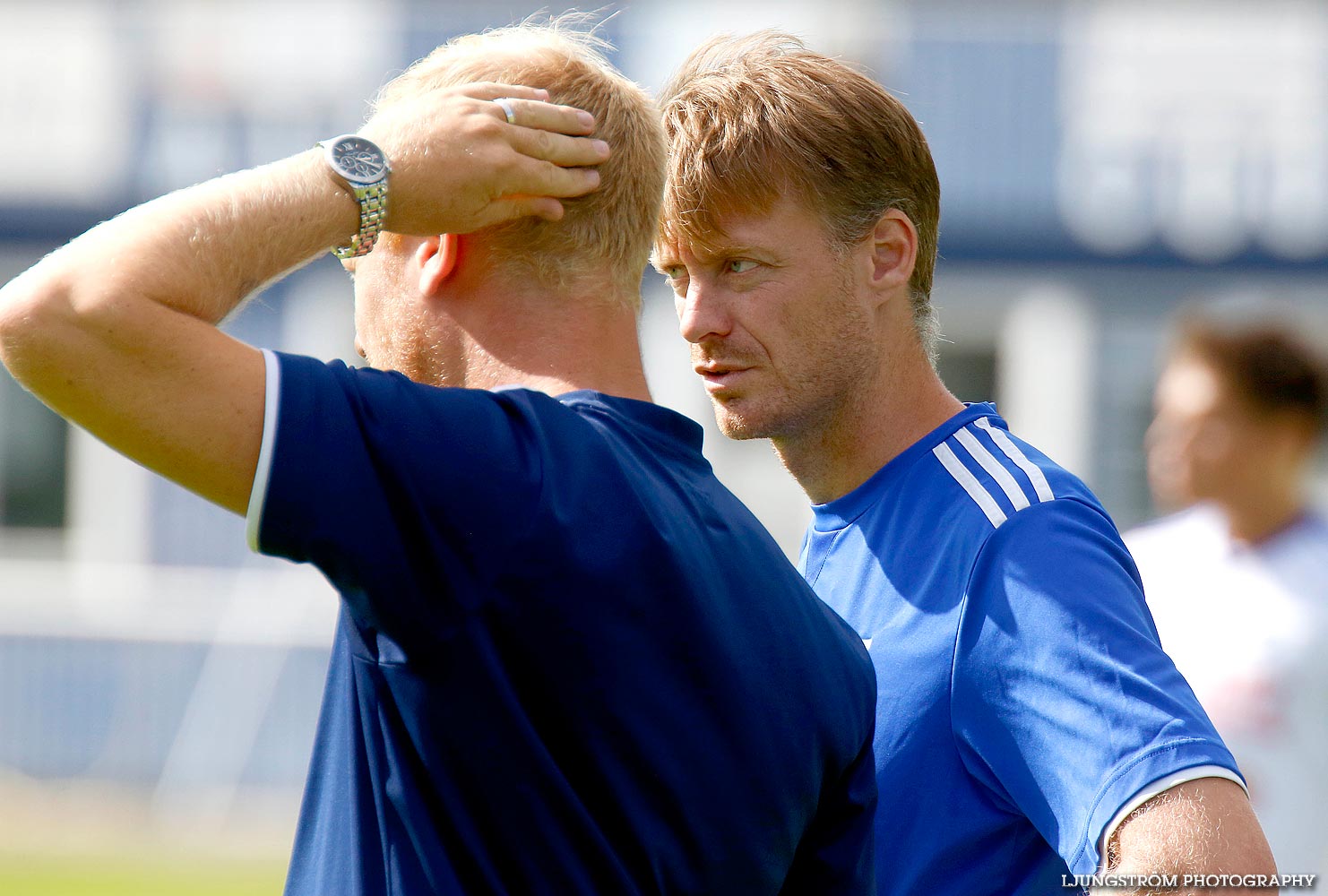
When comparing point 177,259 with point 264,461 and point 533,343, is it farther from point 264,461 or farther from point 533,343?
point 533,343

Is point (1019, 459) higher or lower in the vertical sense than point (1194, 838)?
higher

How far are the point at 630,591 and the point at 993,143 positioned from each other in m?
12.5

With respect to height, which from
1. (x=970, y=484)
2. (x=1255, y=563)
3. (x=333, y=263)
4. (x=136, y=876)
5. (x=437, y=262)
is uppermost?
(x=437, y=262)

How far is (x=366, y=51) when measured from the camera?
13.9 meters

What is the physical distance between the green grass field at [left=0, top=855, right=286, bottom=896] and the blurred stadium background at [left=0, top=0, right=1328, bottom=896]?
1675 millimetres

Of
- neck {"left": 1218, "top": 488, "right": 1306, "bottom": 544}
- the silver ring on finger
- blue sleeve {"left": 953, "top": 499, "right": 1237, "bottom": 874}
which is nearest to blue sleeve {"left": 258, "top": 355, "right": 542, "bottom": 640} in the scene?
the silver ring on finger

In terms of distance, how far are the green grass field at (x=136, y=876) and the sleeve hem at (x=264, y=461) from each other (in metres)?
8.21

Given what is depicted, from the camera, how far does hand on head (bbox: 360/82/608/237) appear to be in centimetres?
176

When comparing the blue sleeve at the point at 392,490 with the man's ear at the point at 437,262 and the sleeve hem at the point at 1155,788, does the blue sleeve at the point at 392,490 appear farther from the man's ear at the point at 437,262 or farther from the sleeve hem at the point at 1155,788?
the sleeve hem at the point at 1155,788

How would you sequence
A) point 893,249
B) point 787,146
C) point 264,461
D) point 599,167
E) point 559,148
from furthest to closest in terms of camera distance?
point 893,249 → point 787,146 → point 599,167 → point 559,148 → point 264,461

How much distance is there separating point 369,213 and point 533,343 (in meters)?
0.27

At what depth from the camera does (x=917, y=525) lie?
2.45 metres

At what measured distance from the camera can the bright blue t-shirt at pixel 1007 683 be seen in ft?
6.60

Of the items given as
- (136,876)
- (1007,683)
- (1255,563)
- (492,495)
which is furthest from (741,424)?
(136,876)
